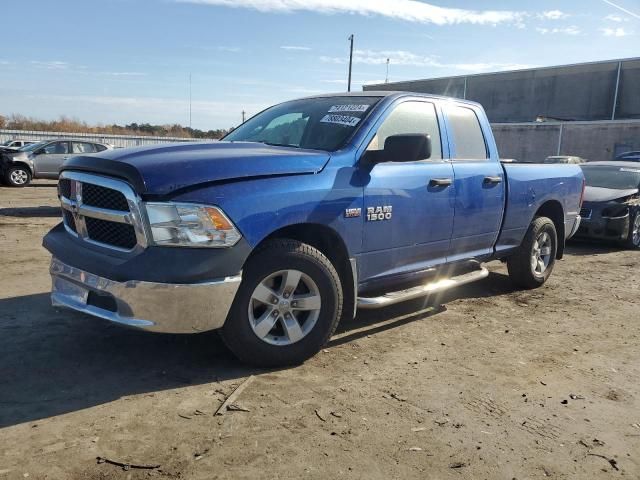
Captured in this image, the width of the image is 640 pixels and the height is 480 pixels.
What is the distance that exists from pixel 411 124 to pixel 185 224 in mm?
2311

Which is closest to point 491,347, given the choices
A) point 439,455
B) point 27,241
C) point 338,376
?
point 338,376

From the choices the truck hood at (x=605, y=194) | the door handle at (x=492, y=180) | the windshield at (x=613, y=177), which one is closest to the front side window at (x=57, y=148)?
the windshield at (x=613, y=177)

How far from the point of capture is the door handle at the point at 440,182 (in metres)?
4.53

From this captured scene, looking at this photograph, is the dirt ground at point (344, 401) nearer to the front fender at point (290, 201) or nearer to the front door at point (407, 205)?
the front door at point (407, 205)

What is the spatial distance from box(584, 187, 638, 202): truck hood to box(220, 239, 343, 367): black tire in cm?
737

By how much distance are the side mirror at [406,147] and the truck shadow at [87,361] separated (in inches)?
59.4

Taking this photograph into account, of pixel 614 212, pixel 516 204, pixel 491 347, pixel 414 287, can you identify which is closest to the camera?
pixel 491 347

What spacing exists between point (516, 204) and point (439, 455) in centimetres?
356

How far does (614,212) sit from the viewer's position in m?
9.29

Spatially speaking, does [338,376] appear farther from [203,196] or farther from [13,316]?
[13,316]

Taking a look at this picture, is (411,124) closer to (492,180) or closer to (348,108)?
(348,108)

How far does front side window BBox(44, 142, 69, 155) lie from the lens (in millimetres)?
17953

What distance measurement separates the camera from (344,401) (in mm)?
3293

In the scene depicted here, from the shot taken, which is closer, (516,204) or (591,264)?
(516,204)
